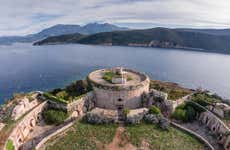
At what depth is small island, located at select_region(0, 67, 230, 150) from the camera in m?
33.9

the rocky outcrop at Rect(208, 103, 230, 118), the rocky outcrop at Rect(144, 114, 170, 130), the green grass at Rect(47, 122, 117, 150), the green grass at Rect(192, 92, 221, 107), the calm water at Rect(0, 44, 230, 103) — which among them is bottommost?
the calm water at Rect(0, 44, 230, 103)

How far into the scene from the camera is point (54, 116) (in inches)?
1609

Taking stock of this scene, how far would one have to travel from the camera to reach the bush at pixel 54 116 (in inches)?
1602

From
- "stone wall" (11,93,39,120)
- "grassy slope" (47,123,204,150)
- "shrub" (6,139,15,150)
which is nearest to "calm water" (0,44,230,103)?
"stone wall" (11,93,39,120)

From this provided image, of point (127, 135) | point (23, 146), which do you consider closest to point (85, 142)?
point (127, 135)

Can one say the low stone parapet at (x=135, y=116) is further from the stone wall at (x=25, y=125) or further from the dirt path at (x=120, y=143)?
the stone wall at (x=25, y=125)

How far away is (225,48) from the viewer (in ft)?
631

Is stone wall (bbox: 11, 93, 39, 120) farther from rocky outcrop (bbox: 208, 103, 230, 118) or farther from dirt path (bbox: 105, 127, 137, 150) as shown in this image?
rocky outcrop (bbox: 208, 103, 230, 118)

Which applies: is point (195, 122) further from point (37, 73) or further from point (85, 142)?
point (37, 73)

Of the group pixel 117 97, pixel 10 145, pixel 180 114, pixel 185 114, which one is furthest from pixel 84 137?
pixel 185 114

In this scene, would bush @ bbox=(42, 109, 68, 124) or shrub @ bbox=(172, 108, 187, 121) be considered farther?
shrub @ bbox=(172, 108, 187, 121)

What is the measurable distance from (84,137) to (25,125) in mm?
12168

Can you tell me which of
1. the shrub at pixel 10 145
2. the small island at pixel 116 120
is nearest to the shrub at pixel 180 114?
the small island at pixel 116 120

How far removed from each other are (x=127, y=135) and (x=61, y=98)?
1863 centimetres
